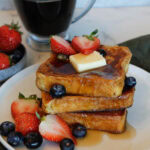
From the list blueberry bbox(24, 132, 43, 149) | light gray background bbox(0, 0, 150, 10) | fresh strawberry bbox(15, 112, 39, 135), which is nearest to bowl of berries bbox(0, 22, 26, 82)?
fresh strawberry bbox(15, 112, 39, 135)

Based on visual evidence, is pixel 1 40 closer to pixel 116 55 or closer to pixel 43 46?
pixel 43 46

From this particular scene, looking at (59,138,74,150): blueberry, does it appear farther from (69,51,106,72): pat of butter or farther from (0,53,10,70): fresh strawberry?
(0,53,10,70): fresh strawberry

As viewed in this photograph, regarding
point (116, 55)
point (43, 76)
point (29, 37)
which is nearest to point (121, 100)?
point (116, 55)

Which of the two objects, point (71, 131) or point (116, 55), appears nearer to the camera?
point (71, 131)

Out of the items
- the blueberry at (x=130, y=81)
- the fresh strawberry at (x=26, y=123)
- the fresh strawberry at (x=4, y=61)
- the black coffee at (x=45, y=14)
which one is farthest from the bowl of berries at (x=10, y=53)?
the blueberry at (x=130, y=81)

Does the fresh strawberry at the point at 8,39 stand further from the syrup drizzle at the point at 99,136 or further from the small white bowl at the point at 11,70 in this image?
the syrup drizzle at the point at 99,136

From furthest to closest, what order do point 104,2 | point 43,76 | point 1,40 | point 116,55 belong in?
point 104,2 < point 1,40 < point 116,55 < point 43,76
